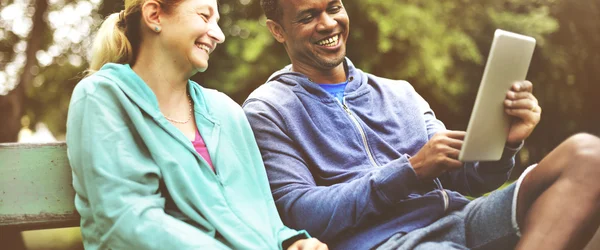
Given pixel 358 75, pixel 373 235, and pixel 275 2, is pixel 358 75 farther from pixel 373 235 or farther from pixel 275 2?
pixel 373 235

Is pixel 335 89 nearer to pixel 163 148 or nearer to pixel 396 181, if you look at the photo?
pixel 396 181

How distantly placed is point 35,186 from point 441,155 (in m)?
1.19

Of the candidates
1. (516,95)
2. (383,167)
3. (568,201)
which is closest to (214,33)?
(383,167)

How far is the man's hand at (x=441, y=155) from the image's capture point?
1.87m

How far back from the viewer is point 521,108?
6.02ft

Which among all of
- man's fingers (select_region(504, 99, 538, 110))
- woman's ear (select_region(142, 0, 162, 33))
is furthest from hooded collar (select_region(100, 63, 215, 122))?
man's fingers (select_region(504, 99, 538, 110))

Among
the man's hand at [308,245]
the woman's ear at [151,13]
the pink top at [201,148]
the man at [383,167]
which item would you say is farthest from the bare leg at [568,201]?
the woman's ear at [151,13]

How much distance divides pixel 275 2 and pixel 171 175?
878 millimetres

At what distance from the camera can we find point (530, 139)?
4715 mm

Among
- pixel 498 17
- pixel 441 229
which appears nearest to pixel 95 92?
pixel 441 229

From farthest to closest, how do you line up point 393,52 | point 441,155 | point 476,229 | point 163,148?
point 393,52
point 476,229
point 441,155
point 163,148

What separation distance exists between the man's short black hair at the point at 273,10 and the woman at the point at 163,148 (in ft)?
1.48

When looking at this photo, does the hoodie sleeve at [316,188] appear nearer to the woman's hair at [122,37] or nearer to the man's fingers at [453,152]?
the man's fingers at [453,152]

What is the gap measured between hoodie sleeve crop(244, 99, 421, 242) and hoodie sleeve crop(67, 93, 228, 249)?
0.36 m
